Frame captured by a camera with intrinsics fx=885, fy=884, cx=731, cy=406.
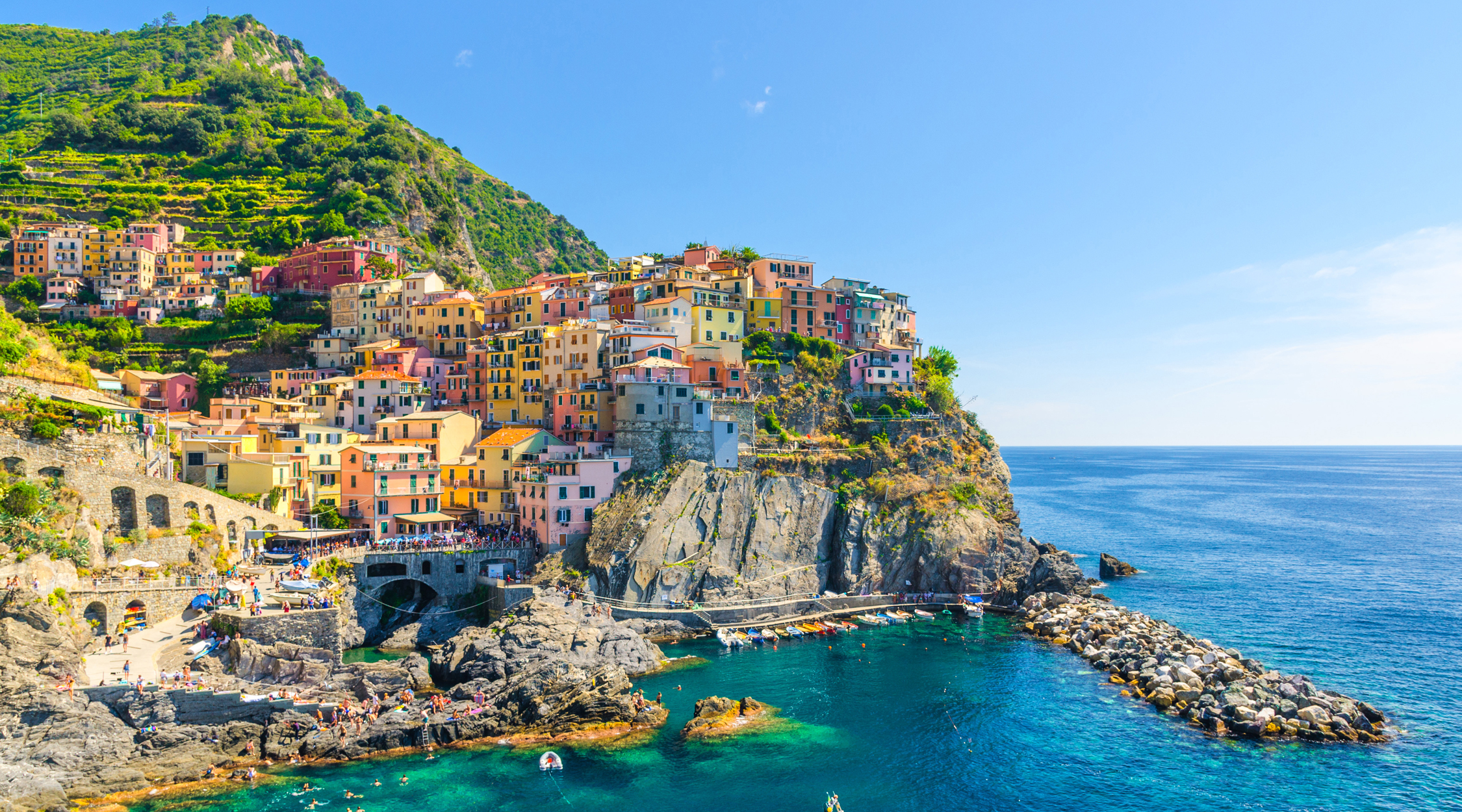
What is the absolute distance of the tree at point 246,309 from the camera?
3310 inches

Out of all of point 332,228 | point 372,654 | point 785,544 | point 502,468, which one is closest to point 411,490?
point 502,468

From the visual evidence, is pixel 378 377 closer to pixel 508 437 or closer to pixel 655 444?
pixel 508 437

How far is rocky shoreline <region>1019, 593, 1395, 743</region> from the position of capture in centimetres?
4044

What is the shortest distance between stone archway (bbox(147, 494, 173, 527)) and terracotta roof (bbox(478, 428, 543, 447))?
2040 cm

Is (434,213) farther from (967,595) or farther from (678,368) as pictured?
(967,595)

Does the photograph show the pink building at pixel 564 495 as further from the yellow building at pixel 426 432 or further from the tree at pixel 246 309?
the tree at pixel 246 309

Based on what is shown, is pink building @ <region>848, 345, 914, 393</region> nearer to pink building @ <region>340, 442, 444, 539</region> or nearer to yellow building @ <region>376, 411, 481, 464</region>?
yellow building @ <region>376, 411, 481, 464</region>

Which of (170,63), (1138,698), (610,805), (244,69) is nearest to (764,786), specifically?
(610,805)

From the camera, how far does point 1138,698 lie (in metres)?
45.6

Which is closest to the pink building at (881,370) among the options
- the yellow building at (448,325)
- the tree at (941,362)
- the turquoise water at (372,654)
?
the tree at (941,362)

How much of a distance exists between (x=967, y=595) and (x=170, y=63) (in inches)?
6553

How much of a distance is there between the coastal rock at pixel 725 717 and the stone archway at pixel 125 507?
1214 inches

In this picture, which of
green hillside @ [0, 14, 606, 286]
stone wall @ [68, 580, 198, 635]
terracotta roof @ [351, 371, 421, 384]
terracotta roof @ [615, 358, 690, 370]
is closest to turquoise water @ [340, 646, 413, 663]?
stone wall @ [68, 580, 198, 635]

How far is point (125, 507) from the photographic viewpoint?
4622cm
